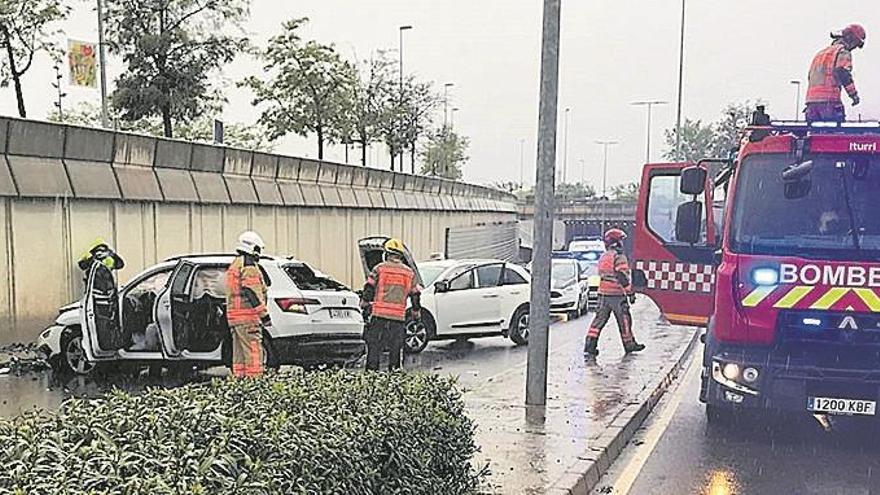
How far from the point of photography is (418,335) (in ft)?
47.1

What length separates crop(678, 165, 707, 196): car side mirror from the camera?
28.6ft

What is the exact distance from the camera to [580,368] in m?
11.9

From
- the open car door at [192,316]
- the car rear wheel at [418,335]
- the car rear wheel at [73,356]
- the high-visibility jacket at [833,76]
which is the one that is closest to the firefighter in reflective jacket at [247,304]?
the open car door at [192,316]

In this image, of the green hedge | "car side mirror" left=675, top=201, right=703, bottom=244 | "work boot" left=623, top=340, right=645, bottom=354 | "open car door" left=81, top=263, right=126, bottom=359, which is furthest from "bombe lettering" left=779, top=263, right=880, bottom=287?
"open car door" left=81, top=263, right=126, bottom=359

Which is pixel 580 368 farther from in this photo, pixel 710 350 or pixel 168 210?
pixel 168 210

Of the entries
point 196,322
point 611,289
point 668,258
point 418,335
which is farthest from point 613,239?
point 196,322

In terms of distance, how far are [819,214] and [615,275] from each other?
541cm

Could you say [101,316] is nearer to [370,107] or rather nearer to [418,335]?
[418,335]

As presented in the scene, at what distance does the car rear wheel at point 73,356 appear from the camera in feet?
37.5

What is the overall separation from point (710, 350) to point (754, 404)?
0.65 m

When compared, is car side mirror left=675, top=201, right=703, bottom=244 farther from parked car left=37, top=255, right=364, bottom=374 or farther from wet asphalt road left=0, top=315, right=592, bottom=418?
parked car left=37, top=255, right=364, bottom=374

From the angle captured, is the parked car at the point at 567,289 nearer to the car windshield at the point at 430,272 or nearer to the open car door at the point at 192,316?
the car windshield at the point at 430,272

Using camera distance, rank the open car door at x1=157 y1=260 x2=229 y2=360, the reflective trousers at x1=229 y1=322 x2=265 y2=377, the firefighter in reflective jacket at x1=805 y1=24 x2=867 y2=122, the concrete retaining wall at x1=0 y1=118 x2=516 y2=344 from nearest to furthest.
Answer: the firefighter in reflective jacket at x1=805 y1=24 x2=867 y2=122, the reflective trousers at x1=229 y1=322 x2=265 y2=377, the open car door at x1=157 y1=260 x2=229 y2=360, the concrete retaining wall at x1=0 y1=118 x2=516 y2=344

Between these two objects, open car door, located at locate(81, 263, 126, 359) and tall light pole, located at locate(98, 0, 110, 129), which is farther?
tall light pole, located at locate(98, 0, 110, 129)
